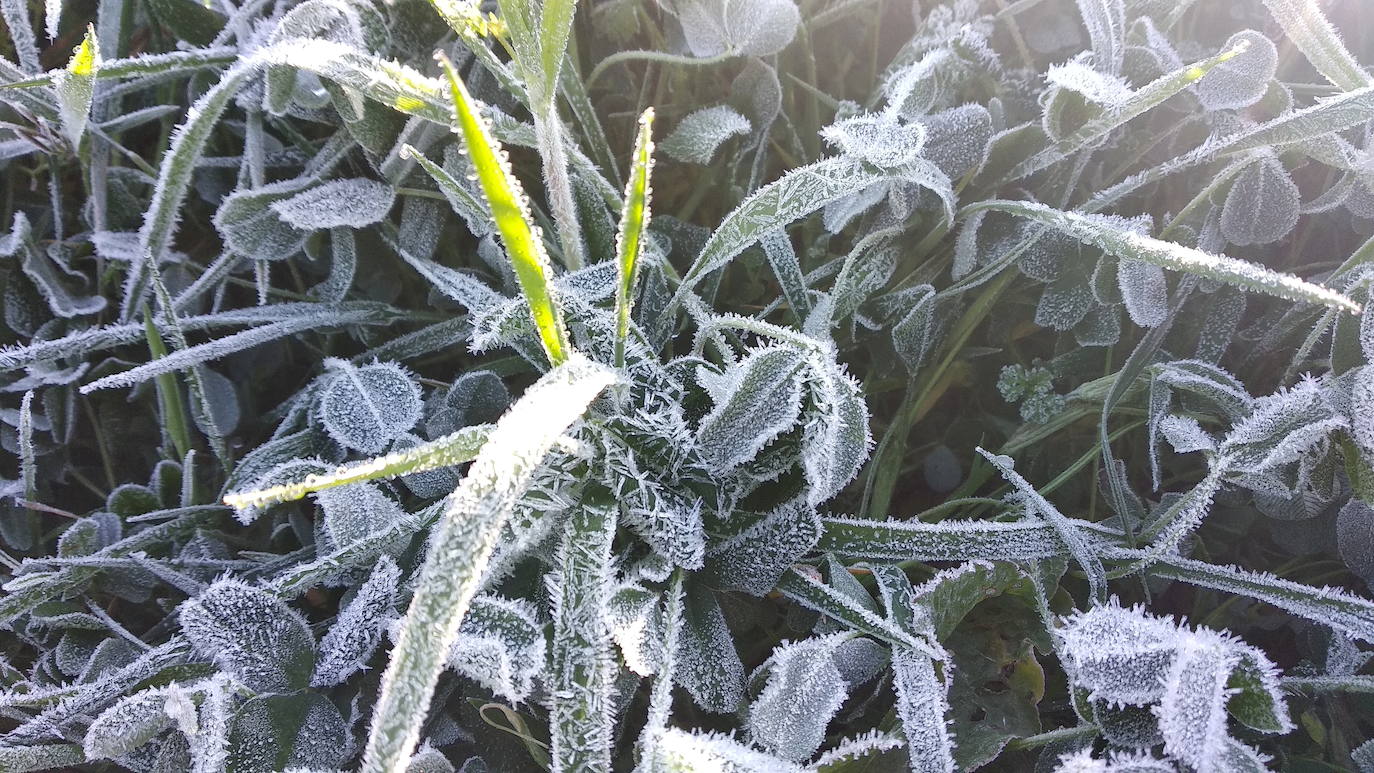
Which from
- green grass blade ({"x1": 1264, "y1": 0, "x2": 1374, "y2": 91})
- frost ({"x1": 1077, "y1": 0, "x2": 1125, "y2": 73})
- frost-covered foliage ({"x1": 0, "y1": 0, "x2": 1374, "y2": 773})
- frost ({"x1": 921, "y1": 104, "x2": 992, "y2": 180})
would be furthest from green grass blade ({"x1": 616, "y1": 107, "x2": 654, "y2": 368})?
green grass blade ({"x1": 1264, "y1": 0, "x2": 1374, "y2": 91})

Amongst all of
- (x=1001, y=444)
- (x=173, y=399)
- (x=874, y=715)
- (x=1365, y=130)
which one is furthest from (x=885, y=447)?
(x=173, y=399)

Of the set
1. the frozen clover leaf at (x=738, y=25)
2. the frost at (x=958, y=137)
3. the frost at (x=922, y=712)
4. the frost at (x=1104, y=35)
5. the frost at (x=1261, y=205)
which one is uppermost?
the frozen clover leaf at (x=738, y=25)

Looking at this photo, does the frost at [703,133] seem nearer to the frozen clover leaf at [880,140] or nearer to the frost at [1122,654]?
the frozen clover leaf at [880,140]

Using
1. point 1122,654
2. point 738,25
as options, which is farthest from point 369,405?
point 1122,654

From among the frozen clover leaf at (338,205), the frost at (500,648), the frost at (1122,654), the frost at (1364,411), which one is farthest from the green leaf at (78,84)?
the frost at (1364,411)

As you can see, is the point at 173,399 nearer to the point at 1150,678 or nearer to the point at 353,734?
the point at 353,734

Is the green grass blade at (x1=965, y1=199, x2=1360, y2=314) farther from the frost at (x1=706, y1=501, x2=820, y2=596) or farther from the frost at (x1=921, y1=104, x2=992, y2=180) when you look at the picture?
the frost at (x1=706, y1=501, x2=820, y2=596)

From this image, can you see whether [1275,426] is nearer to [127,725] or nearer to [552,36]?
[552,36]
